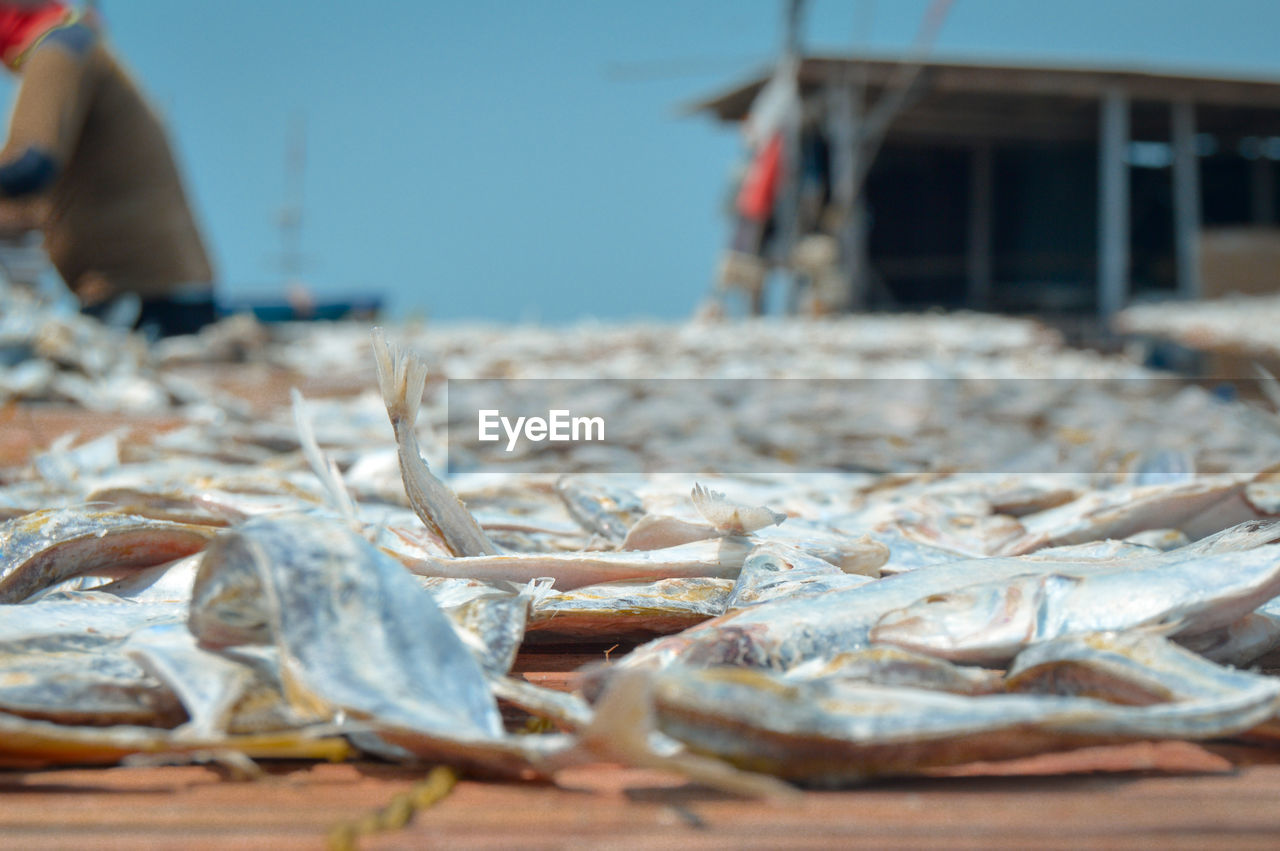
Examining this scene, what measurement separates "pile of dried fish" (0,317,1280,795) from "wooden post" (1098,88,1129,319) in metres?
11.5

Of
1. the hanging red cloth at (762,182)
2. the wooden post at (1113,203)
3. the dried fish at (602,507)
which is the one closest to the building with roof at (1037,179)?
the wooden post at (1113,203)

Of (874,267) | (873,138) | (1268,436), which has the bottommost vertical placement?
(1268,436)

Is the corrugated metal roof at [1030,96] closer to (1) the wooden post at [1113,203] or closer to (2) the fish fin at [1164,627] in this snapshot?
(1) the wooden post at [1113,203]

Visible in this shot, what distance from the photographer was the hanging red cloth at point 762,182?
13539 mm

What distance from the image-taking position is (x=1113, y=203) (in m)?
12.5

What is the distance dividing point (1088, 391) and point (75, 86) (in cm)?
518

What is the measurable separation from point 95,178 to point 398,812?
5766 millimetres

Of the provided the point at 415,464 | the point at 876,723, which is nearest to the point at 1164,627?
the point at 876,723

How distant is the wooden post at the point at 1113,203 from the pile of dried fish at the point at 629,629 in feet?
37.8

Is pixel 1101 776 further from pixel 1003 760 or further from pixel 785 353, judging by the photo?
pixel 785 353

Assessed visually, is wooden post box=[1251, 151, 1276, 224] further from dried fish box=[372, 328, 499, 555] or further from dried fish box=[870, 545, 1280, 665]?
dried fish box=[372, 328, 499, 555]

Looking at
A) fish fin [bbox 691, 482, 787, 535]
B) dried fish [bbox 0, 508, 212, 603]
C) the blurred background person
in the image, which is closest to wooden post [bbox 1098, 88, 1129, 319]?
Result: the blurred background person

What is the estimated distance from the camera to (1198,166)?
18.3m

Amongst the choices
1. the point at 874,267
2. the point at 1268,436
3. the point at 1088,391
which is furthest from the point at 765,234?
the point at 1268,436
